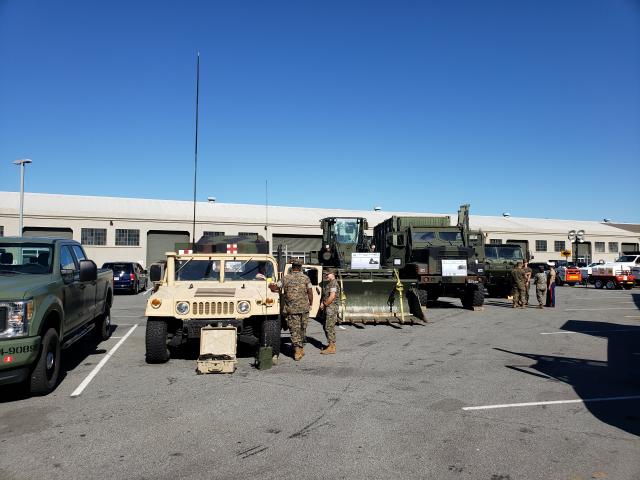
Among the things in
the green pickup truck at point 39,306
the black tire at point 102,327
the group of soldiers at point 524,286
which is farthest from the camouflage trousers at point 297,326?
the group of soldiers at point 524,286

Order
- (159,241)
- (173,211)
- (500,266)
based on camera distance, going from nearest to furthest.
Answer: (500,266) → (159,241) → (173,211)

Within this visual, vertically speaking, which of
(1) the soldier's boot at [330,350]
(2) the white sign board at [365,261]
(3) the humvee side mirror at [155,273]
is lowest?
(1) the soldier's boot at [330,350]

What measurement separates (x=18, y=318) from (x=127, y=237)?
102 ft

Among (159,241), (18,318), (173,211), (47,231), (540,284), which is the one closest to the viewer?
(18,318)

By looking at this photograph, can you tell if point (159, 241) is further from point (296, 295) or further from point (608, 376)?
point (608, 376)

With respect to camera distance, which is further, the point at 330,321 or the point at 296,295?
the point at 330,321

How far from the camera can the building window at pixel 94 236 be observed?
33.9 m

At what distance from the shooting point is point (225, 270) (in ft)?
28.4

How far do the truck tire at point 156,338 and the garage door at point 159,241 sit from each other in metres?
28.8

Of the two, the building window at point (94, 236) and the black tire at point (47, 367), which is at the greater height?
the building window at point (94, 236)

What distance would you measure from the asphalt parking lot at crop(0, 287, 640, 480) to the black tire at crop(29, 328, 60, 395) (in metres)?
0.15

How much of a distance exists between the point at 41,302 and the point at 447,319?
10.4 metres

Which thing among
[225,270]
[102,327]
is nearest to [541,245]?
[225,270]

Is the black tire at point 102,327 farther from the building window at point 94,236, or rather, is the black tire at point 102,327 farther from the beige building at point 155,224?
the building window at point 94,236
